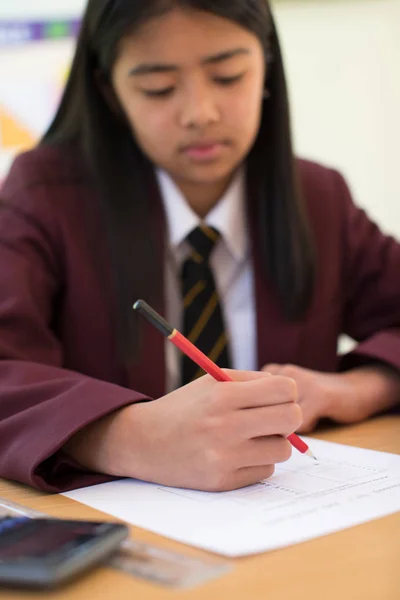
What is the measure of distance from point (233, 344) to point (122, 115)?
0.37 meters

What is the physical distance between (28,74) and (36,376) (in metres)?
1.49

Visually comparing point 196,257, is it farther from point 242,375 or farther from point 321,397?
point 242,375

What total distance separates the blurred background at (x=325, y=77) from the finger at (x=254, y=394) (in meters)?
1.53

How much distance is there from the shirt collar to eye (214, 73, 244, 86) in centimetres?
19

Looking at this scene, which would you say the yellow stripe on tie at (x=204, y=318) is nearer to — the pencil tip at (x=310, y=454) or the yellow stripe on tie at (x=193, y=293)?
the yellow stripe on tie at (x=193, y=293)

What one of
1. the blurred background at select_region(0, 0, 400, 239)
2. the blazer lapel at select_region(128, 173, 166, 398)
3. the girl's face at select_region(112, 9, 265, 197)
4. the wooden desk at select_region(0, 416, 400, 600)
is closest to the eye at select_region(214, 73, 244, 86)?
the girl's face at select_region(112, 9, 265, 197)

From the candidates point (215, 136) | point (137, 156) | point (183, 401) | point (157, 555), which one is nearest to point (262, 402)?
point (183, 401)

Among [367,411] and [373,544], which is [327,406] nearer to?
[367,411]

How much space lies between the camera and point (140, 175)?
43.4 inches

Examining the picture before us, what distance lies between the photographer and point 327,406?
2.80 feet

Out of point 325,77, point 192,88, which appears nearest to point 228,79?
point 192,88

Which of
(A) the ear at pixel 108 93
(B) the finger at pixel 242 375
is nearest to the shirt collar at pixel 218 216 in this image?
(A) the ear at pixel 108 93

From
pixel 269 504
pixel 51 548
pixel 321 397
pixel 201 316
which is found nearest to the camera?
pixel 51 548

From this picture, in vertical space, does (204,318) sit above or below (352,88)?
below
